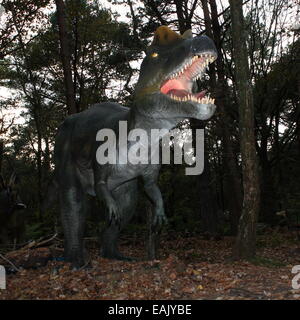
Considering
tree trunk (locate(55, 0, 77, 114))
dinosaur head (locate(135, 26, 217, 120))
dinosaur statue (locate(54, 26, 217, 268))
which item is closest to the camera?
dinosaur head (locate(135, 26, 217, 120))

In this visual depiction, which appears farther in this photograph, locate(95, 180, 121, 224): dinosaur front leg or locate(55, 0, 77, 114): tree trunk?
locate(55, 0, 77, 114): tree trunk

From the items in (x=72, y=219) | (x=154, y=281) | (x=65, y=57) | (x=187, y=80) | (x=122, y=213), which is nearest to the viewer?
(x=187, y=80)

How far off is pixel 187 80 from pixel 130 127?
0.94 meters

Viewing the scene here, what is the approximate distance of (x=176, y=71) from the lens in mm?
4465

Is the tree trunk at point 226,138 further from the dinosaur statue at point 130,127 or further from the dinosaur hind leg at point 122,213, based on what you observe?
the dinosaur statue at point 130,127

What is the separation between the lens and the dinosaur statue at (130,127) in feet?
14.8

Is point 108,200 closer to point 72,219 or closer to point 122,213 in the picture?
point 72,219

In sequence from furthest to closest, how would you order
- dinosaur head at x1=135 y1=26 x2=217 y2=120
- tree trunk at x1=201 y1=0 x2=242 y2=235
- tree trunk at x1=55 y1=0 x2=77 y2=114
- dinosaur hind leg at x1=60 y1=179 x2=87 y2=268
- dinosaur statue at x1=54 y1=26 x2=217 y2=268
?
1. tree trunk at x1=201 y1=0 x2=242 y2=235
2. tree trunk at x1=55 y1=0 x2=77 y2=114
3. dinosaur hind leg at x1=60 y1=179 x2=87 y2=268
4. dinosaur statue at x1=54 y1=26 x2=217 y2=268
5. dinosaur head at x1=135 y1=26 x2=217 y2=120

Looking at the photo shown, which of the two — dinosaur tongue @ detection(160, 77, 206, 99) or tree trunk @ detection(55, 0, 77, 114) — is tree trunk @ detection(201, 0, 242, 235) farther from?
dinosaur tongue @ detection(160, 77, 206, 99)

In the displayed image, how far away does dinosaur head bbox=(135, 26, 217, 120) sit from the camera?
4.38 m

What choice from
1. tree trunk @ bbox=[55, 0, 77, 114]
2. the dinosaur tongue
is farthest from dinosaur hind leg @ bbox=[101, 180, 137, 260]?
tree trunk @ bbox=[55, 0, 77, 114]

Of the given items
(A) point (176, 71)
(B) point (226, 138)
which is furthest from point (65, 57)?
(A) point (176, 71)

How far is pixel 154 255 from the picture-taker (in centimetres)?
671
